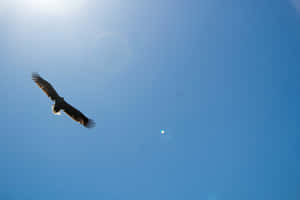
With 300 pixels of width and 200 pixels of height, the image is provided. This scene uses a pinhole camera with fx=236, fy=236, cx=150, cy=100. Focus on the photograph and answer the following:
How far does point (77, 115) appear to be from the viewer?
71.1ft

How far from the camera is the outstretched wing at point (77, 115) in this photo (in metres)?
21.1

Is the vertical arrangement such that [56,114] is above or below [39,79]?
below

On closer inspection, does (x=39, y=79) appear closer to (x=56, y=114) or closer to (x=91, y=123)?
(x=56, y=114)

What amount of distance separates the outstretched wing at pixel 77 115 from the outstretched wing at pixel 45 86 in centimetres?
134

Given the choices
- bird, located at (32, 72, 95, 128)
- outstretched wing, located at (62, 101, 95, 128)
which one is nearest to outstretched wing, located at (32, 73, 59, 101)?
bird, located at (32, 72, 95, 128)

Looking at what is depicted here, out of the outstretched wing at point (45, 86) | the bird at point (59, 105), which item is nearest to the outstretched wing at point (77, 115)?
the bird at point (59, 105)

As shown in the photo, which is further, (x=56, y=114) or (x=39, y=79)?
(x=56, y=114)

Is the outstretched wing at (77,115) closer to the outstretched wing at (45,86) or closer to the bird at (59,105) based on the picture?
the bird at (59,105)

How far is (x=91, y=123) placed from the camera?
21.0 m

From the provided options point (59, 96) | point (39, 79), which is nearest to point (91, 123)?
point (59, 96)

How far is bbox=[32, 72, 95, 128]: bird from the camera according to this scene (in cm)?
1919

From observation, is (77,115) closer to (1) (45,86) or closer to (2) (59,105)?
(2) (59,105)

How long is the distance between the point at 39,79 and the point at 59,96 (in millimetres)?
2235

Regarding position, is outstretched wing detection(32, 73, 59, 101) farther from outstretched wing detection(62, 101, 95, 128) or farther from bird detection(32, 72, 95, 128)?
outstretched wing detection(62, 101, 95, 128)
